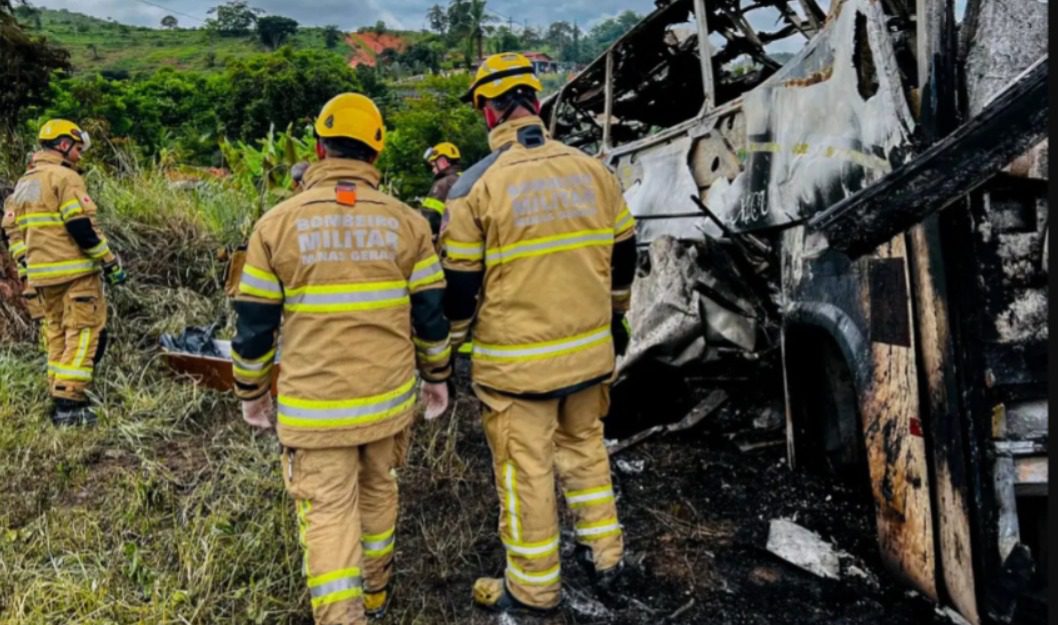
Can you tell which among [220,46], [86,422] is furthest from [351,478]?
[220,46]

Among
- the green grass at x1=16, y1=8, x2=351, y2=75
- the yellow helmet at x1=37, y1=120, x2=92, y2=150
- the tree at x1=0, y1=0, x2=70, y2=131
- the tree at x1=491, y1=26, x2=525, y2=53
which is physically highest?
the green grass at x1=16, y1=8, x2=351, y2=75

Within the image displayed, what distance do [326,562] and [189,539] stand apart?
0.90 metres

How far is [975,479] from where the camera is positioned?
6.49 ft

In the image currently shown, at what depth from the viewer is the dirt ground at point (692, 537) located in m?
2.46

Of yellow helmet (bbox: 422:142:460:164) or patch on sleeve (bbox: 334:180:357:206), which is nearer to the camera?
patch on sleeve (bbox: 334:180:357:206)

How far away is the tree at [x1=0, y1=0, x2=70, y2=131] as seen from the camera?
336 inches

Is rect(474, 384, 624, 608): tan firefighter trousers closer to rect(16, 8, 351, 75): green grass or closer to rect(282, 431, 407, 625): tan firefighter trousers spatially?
rect(282, 431, 407, 625): tan firefighter trousers

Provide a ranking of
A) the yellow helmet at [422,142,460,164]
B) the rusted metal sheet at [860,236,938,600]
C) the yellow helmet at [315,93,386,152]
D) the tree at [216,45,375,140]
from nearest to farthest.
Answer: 1. the rusted metal sheet at [860,236,938,600]
2. the yellow helmet at [315,93,386,152]
3. the yellow helmet at [422,142,460,164]
4. the tree at [216,45,375,140]

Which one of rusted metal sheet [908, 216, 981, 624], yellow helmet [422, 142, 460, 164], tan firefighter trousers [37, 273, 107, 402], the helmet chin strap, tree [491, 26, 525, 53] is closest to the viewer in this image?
rusted metal sheet [908, 216, 981, 624]

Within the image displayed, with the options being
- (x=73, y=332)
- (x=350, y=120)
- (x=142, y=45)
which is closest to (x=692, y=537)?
(x=350, y=120)

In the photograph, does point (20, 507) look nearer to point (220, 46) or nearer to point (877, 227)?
point (877, 227)

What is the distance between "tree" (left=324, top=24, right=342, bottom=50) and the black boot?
3306 inches

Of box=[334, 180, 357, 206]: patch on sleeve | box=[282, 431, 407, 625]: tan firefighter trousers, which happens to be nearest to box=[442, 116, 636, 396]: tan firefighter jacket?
box=[334, 180, 357, 206]: patch on sleeve

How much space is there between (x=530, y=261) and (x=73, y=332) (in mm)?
3518
